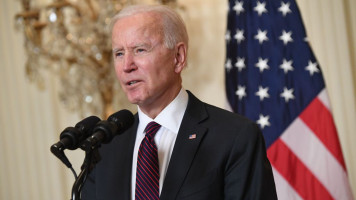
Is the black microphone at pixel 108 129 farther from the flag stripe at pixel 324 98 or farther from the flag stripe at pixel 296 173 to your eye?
the flag stripe at pixel 324 98

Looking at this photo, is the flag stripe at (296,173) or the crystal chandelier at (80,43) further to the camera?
the crystal chandelier at (80,43)

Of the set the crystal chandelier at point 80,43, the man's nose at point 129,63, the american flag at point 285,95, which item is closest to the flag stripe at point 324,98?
the american flag at point 285,95

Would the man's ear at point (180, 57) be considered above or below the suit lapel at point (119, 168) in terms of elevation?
above

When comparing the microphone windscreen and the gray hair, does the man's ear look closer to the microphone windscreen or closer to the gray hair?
the gray hair

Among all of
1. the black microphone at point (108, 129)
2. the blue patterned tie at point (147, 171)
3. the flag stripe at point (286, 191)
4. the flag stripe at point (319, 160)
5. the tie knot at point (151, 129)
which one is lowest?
the flag stripe at point (286, 191)

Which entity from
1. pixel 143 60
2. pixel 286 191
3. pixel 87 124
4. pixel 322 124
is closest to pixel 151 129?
pixel 143 60

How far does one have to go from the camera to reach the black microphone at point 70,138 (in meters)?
1.57

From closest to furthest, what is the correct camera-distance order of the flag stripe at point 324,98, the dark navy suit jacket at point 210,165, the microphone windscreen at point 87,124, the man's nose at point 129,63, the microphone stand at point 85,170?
1. the microphone stand at point 85,170
2. the microphone windscreen at point 87,124
3. the dark navy suit jacket at point 210,165
4. the man's nose at point 129,63
5. the flag stripe at point 324,98

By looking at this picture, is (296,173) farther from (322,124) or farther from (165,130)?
(165,130)

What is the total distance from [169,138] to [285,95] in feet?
4.59

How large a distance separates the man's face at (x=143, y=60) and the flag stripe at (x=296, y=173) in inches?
52.9

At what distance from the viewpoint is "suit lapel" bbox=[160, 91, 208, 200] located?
194 centimetres

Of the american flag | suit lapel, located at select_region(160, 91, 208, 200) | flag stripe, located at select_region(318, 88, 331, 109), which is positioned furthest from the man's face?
flag stripe, located at select_region(318, 88, 331, 109)

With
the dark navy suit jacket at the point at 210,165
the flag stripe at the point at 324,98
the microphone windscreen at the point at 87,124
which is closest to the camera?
the microphone windscreen at the point at 87,124
